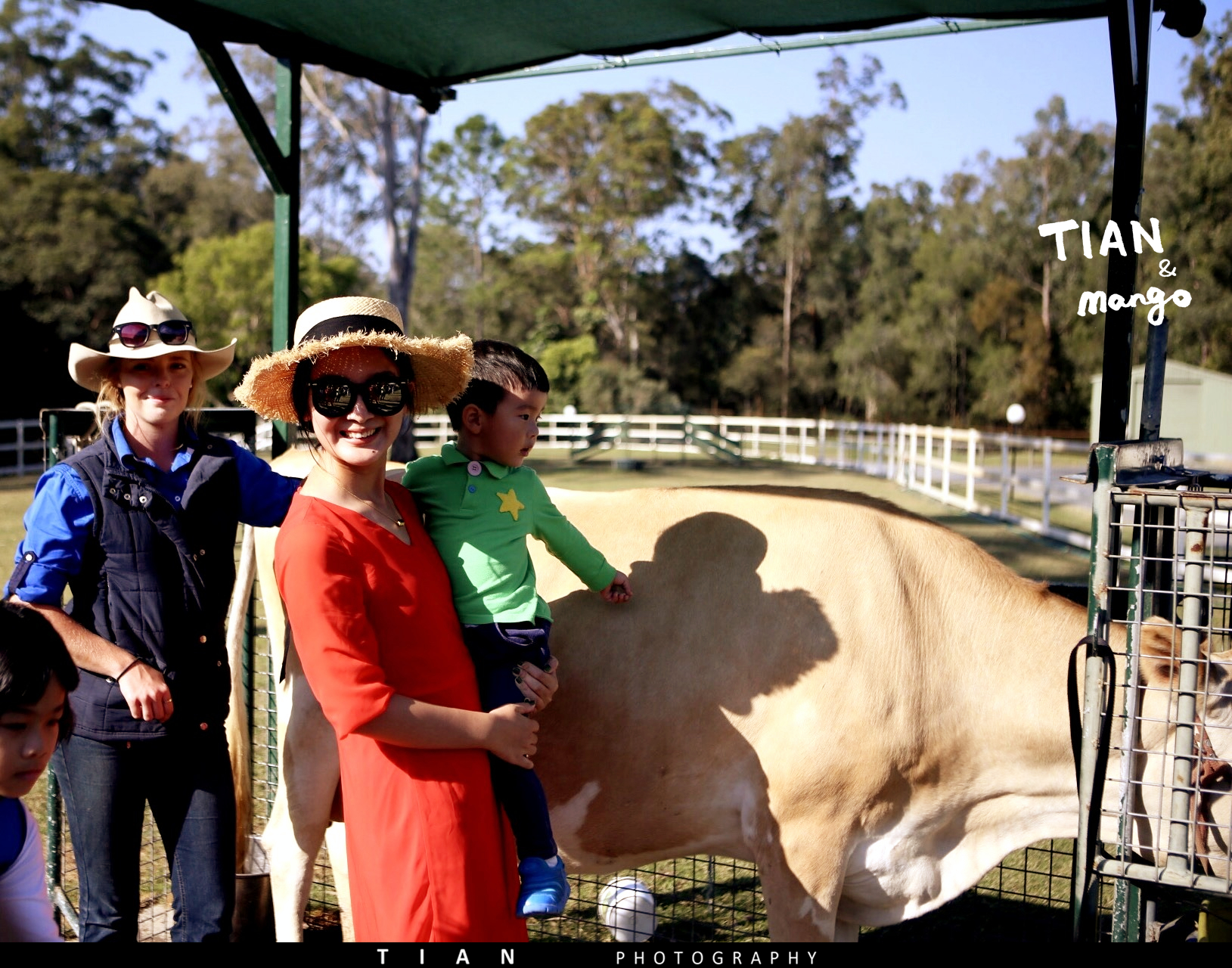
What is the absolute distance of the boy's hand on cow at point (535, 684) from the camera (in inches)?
91.7

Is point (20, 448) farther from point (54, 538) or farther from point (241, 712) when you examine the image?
point (54, 538)

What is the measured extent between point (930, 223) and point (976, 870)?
2168 inches

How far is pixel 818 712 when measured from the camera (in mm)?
2869

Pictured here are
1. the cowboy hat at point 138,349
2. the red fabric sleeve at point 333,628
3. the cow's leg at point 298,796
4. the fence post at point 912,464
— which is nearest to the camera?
the red fabric sleeve at point 333,628

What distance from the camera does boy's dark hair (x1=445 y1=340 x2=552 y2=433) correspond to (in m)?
2.50

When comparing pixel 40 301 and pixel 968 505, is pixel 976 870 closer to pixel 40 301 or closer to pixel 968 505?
pixel 968 505

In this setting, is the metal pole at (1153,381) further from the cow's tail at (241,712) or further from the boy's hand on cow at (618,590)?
the cow's tail at (241,712)

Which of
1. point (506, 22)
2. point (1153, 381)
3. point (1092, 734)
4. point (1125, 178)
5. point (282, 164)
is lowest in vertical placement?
point (1092, 734)

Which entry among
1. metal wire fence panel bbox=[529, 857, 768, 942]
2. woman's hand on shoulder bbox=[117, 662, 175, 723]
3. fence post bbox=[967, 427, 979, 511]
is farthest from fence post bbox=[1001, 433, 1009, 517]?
woman's hand on shoulder bbox=[117, 662, 175, 723]

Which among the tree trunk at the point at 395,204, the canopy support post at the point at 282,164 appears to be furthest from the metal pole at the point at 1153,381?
the tree trunk at the point at 395,204

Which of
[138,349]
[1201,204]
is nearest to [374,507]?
[138,349]

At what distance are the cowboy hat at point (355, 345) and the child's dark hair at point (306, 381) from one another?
1cm

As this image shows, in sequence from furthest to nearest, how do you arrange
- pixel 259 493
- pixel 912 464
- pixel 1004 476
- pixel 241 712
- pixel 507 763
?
1. pixel 912 464
2. pixel 1004 476
3. pixel 241 712
4. pixel 259 493
5. pixel 507 763

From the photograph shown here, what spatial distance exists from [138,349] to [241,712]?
1.45 metres
